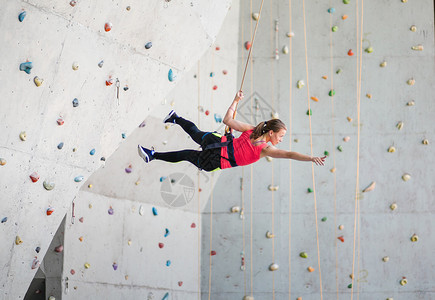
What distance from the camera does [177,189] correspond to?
5.79 meters

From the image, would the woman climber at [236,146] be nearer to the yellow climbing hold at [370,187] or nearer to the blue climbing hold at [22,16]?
the blue climbing hold at [22,16]

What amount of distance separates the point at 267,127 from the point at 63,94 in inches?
52.6

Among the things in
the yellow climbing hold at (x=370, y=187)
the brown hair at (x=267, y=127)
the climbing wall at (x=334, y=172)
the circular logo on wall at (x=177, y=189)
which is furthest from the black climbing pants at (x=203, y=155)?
the yellow climbing hold at (x=370, y=187)

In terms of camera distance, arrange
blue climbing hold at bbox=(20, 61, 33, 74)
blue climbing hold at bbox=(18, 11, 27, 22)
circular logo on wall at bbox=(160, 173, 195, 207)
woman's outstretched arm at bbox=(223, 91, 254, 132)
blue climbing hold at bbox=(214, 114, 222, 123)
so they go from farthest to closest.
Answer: blue climbing hold at bbox=(214, 114, 222, 123), circular logo on wall at bbox=(160, 173, 195, 207), woman's outstretched arm at bbox=(223, 91, 254, 132), blue climbing hold at bbox=(20, 61, 33, 74), blue climbing hold at bbox=(18, 11, 27, 22)

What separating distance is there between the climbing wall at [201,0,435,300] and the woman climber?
5.90 ft

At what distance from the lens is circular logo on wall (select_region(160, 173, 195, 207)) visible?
5680 mm

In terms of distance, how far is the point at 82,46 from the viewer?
4.05 metres

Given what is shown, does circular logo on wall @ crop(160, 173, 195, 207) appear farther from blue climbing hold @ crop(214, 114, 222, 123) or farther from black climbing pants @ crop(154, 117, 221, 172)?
black climbing pants @ crop(154, 117, 221, 172)

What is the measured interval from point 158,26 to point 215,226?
219 centimetres

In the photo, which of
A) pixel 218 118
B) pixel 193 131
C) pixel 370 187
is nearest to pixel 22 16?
pixel 193 131

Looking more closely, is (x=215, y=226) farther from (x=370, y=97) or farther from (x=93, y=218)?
(x=370, y=97)

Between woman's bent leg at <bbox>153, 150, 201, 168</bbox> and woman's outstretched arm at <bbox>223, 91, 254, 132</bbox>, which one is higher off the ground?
woman's outstretched arm at <bbox>223, 91, 254, 132</bbox>

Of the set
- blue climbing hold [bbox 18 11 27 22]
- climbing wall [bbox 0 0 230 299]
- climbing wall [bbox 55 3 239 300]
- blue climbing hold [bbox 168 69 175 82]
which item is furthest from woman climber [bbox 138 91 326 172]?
blue climbing hold [bbox 18 11 27 22]

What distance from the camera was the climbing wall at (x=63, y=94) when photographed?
369cm
